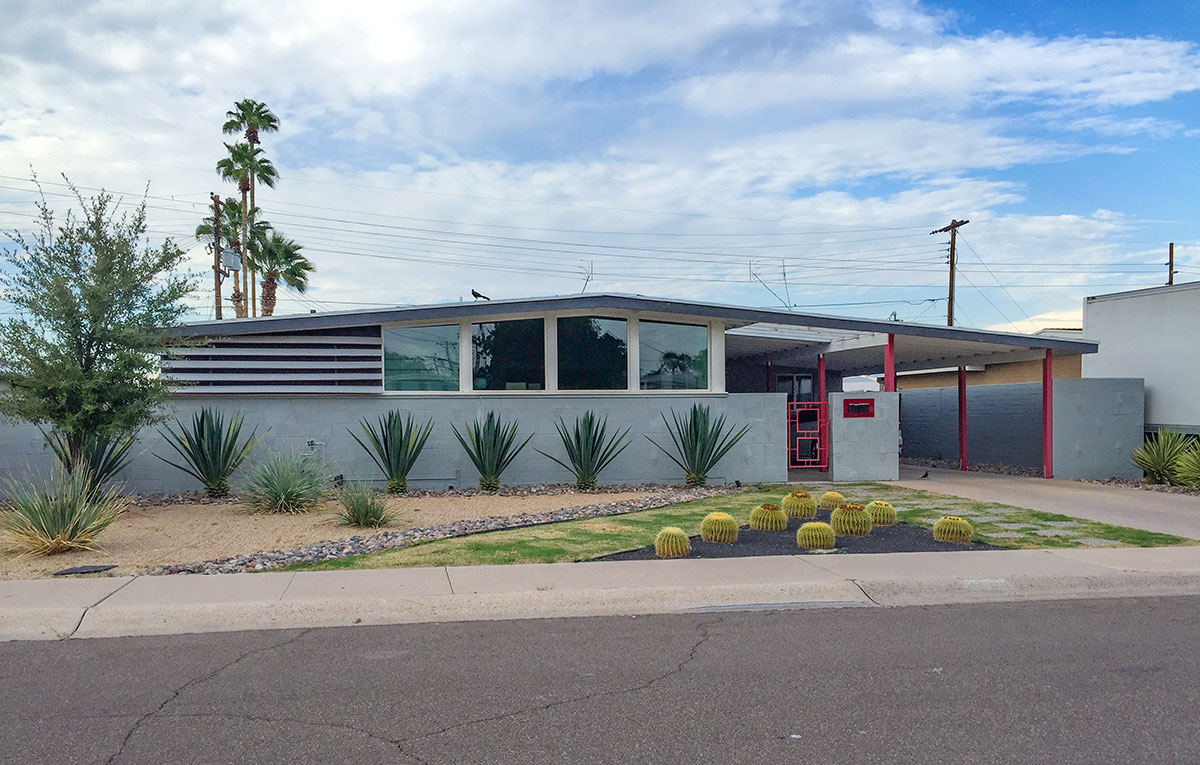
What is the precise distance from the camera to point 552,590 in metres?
8.10

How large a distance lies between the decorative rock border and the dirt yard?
1.04 ft

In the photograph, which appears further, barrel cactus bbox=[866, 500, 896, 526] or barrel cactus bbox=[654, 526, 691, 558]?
barrel cactus bbox=[866, 500, 896, 526]

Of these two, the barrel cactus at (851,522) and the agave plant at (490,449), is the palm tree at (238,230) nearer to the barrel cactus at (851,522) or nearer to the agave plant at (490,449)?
the agave plant at (490,449)

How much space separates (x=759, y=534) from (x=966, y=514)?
156 inches

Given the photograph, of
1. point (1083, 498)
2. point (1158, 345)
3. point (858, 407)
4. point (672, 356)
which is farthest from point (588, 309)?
point (1158, 345)

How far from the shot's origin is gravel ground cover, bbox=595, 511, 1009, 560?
9969 mm

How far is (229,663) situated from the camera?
6.23 m

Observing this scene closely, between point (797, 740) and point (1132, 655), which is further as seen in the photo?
point (1132, 655)

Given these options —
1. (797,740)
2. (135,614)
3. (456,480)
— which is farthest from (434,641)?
(456,480)

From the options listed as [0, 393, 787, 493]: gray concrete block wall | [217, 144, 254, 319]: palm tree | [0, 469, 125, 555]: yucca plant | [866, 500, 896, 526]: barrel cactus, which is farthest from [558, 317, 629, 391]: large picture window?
[217, 144, 254, 319]: palm tree

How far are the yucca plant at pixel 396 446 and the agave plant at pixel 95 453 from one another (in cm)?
367

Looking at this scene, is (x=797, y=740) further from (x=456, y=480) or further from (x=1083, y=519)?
(x=456, y=480)

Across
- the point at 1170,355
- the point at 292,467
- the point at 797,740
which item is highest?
the point at 1170,355

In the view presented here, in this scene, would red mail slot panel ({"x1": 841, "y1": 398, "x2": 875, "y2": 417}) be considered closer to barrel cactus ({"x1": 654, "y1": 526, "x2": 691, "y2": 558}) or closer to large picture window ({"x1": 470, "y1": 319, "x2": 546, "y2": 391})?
large picture window ({"x1": 470, "y1": 319, "x2": 546, "y2": 391})
